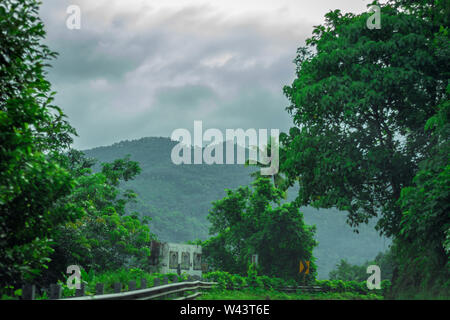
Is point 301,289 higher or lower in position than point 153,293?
lower

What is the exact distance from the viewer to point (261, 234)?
48812 millimetres

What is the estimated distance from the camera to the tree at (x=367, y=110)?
23828 millimetres

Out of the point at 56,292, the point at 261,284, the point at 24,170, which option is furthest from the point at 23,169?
the point at 261,284

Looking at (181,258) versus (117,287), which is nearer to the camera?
(117,287)

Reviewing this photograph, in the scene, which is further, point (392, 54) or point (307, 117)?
point (307, 117)

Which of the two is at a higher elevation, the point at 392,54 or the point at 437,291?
the point at 392,54

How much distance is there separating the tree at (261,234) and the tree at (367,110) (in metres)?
18.5

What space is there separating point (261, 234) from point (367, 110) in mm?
25344

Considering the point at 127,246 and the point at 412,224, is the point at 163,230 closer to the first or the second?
the point at 127,246

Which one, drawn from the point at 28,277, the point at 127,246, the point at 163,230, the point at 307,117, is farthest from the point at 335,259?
the point at 28,277

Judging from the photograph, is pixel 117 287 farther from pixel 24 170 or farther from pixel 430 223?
pixel 430 223

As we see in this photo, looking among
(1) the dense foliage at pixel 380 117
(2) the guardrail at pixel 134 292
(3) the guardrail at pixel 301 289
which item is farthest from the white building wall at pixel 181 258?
(2) the guardrail at pixel 134 292

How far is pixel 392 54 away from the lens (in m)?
24.5
